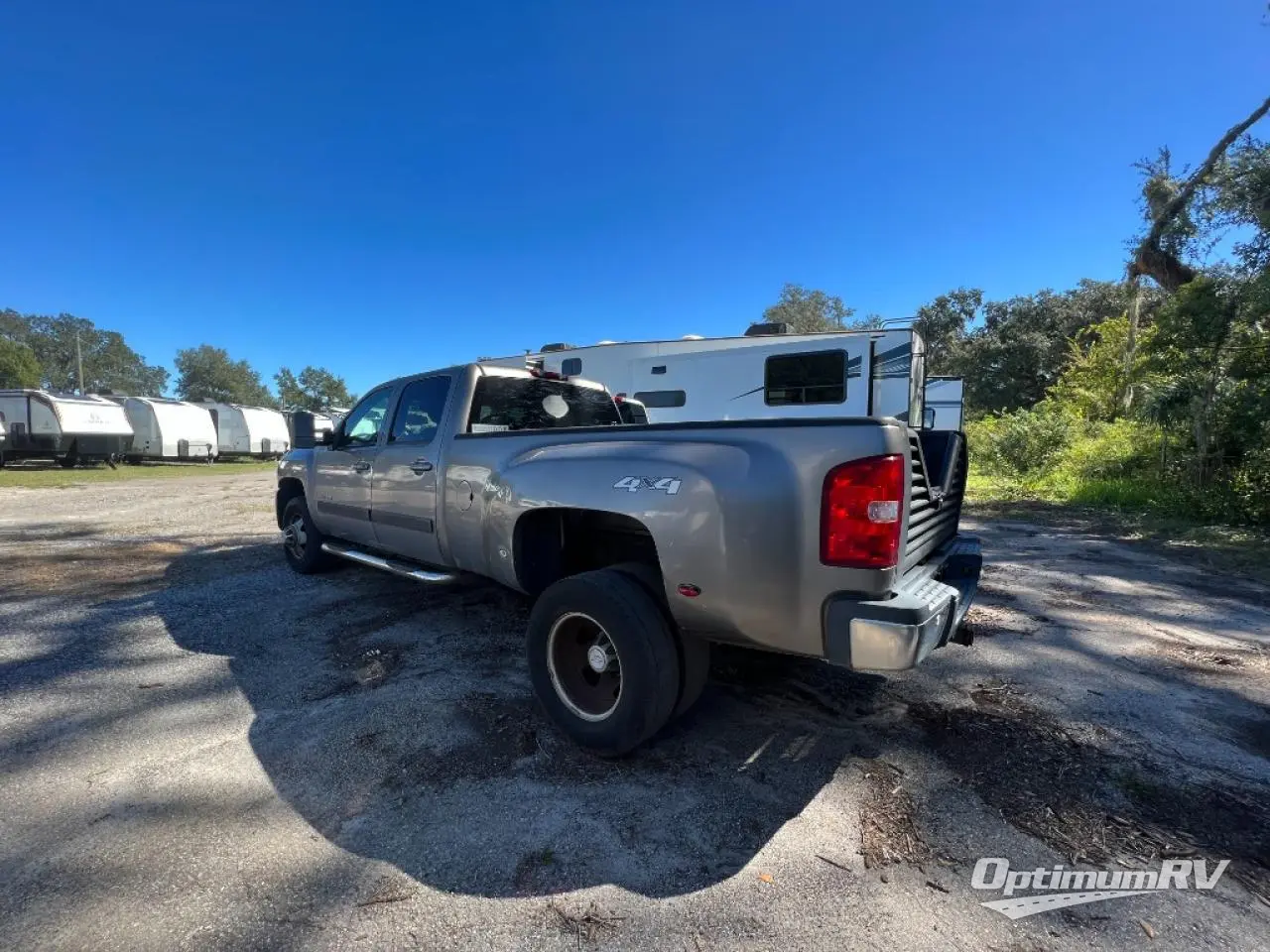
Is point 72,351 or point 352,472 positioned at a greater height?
point 72,351

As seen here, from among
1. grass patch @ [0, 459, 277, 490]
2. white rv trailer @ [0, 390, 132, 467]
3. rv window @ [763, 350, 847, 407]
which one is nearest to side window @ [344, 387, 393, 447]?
rv window @ [763, 350, 847, 407]

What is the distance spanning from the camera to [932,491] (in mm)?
2939

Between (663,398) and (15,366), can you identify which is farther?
(15,366)

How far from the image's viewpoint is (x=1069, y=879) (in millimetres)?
2016

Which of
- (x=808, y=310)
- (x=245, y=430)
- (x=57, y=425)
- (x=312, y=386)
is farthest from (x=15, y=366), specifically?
(x=808, y=310)

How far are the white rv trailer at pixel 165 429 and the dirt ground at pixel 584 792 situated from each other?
69.2 feet

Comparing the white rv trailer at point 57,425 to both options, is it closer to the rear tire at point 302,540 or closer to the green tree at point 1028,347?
the rear tire at point 302,540

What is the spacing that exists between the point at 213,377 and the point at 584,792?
9982 centimetres

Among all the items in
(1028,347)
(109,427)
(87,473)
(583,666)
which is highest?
(1028,347)

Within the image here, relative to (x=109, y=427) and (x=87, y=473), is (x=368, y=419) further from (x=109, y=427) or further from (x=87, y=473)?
(x=109, y=427)

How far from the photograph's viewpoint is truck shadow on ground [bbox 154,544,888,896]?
7.02ft

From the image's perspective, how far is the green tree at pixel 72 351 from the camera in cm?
7656

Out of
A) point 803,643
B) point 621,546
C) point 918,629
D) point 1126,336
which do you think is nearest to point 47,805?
point 621,546

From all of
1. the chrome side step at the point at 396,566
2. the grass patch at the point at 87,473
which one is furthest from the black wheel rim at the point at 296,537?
the grass patch at the point at 87,473
